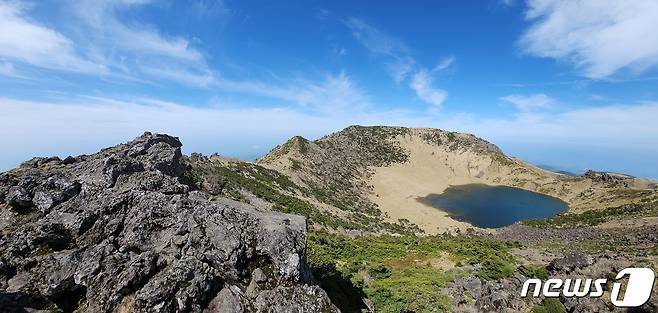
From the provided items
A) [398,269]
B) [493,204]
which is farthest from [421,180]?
[398,269]

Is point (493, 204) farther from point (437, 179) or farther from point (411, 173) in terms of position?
point (411, 173)

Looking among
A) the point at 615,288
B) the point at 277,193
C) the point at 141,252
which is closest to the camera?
the point at 141,252

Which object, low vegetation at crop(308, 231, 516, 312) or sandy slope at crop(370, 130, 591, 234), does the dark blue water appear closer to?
sandy slope at crop(370, 130, 591, 234)

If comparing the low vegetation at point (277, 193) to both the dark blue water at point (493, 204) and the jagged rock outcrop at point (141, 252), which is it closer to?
the dark blue water at point (493, 204)

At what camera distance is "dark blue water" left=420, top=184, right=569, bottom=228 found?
80.6 m

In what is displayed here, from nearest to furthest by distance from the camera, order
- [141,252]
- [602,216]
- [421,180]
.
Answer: [141,252] < [602,216] < [421,180]

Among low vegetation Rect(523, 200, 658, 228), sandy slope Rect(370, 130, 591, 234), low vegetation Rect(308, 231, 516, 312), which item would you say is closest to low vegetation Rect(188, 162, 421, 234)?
sandy slope Rect(370, 130, 591, 234)

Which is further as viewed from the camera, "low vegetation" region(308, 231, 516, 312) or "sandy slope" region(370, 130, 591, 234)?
"sandy slope" region(370, 130, 591, 234)

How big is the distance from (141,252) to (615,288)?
2712cm

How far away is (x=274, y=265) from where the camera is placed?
16.8 meters

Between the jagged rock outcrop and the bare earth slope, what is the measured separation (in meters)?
57.5

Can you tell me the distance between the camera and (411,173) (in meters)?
128

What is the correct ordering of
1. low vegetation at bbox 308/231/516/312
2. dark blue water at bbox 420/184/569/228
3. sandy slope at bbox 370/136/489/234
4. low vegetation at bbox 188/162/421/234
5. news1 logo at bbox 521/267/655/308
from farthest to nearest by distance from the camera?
dark blue water at bbox 420/184/569/228 < sandy slope at bbox 370/136/489/234 < low vegetation at bbox 188/162/421/234 < low vegetation at bbox 308/231/516/312 < news1 logo at bbox 521/267/655/308

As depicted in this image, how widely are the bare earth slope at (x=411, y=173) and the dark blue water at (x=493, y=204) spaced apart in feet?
13.2
